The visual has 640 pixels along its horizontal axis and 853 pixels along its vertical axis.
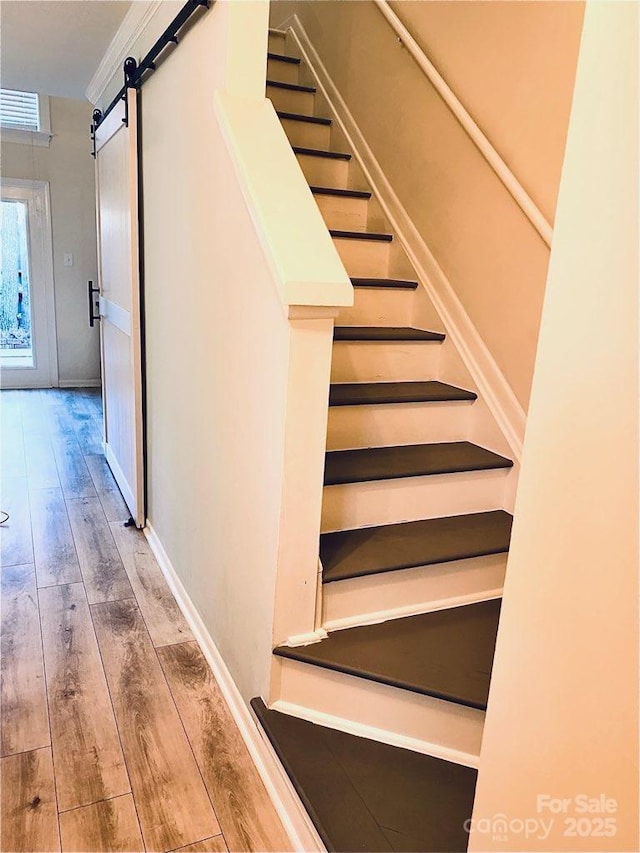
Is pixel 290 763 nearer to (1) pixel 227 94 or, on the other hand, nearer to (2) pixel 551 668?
(2) pixel 551 668

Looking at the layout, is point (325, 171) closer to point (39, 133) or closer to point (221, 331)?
point (221, 331)

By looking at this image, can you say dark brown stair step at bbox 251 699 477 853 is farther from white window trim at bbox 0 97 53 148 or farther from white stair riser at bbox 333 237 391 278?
white window trim at bbox 0 97 53 148

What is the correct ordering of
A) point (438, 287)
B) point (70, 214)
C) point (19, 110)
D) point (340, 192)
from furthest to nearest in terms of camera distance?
point (70, 214) → point (19, 110) → point (340, 192) → point (438, 287)

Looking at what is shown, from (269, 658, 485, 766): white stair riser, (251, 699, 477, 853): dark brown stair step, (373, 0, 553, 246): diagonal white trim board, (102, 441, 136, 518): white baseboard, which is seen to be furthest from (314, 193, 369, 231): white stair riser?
(251, 699, 477, 853): dark brown stair step

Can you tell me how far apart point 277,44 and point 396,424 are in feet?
8.87

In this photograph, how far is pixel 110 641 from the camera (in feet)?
7.24

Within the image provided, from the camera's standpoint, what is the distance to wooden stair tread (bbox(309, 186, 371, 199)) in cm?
275

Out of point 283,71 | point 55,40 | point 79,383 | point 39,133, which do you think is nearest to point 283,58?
point 283,71

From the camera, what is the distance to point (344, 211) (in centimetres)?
288

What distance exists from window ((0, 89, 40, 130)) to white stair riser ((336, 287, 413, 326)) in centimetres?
424

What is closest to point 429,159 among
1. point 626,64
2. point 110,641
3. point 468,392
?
point 468,392

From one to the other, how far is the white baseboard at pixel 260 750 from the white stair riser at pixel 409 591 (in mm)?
368

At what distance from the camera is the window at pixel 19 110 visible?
16.8 ft

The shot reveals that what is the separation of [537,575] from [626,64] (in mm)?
602
